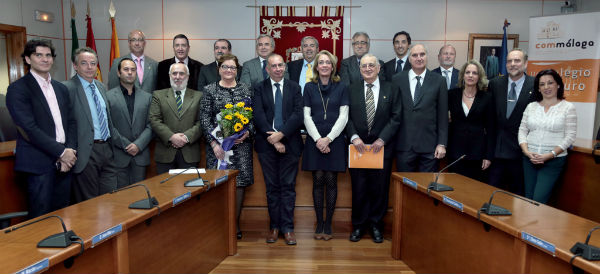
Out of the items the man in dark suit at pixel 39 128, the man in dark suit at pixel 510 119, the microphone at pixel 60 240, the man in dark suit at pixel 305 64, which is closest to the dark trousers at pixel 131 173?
the man in dark suit at pixel 39 128

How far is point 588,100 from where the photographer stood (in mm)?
5121

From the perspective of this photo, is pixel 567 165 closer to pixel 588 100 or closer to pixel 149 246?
pixel 588 100

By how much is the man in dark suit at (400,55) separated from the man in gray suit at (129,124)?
2413 millimetres

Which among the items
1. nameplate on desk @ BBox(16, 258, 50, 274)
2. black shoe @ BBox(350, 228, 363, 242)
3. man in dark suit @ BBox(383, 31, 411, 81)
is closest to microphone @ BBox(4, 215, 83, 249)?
nameplate on desk @ BBox(16, 258, 50, 274)

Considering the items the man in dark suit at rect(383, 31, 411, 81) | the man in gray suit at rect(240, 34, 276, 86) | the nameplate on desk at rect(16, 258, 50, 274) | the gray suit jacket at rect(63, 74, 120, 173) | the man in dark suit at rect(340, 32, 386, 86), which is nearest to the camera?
the nameplate on desk at rect(16, 258, 50, 274)

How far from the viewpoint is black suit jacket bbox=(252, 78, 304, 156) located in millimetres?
3299

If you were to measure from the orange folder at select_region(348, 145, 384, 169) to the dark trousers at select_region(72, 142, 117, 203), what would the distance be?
6.20ft

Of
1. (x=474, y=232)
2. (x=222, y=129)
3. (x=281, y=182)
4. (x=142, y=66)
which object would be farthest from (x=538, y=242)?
(x=142, y=66)

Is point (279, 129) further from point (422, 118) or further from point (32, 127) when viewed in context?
point (32, 127)

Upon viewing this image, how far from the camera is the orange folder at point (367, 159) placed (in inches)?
126

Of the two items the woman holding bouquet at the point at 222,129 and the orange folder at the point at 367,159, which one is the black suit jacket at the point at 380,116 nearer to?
the orange folder at the point at 367,159

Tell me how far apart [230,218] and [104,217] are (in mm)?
1367

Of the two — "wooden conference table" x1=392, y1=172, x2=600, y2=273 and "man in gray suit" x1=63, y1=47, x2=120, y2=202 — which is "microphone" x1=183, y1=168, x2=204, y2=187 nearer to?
"man in gray suit" x1=63, y1=47, x2=120, y2=202

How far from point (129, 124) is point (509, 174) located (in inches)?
124
